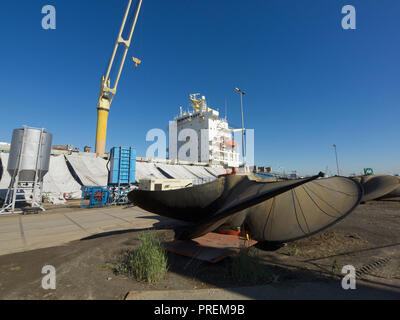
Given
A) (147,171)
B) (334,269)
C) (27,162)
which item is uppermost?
(147,171)

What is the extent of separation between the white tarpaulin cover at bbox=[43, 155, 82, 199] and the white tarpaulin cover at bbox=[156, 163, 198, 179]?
1219 cm

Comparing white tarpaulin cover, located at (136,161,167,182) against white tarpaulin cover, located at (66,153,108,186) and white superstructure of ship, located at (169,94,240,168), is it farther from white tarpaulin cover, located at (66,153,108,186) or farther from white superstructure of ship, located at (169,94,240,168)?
white superstructure of ship, located at (169,94,240,168)

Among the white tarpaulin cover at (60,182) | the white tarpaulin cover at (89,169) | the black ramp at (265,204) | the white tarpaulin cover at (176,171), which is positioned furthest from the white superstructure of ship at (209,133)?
the black ramp at (265,204)

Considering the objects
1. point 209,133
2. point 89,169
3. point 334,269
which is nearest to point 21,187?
point 89,169

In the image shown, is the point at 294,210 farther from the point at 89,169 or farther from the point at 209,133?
the point at 209,133

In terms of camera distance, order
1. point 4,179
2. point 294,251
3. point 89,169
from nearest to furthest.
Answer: point 294,251 → point 4,179 → point 89,169

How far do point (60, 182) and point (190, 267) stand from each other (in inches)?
728

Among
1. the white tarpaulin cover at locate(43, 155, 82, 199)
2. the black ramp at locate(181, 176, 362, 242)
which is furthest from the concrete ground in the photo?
the white tarpaulin cover at locate(43, 155, 82, 199)

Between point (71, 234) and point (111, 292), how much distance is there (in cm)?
514

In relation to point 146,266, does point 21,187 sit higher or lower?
higher

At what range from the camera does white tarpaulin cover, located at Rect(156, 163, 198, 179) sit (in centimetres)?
2794

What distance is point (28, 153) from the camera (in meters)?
11.6

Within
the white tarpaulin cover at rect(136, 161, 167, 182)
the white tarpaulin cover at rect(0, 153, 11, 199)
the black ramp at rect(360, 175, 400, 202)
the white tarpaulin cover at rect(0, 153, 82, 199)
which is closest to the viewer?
the black ramp at rect(360, 175, 400, 202)
